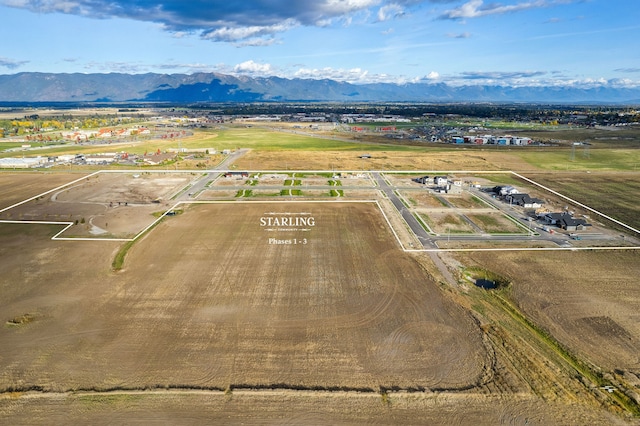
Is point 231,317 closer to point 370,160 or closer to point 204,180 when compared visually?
point 204,180

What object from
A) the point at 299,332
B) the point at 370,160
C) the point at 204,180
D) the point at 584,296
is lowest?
the point at 299,332

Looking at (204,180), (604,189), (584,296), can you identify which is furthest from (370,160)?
(584,296)

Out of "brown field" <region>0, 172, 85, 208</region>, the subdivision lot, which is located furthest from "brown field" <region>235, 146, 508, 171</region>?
"brown field" <region>0, 172, 85, 208</region>

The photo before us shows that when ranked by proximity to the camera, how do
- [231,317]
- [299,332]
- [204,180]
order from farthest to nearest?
[204,180] → [231,317] → [299,332]

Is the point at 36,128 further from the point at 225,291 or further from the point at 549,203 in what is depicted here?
the point at 549,203

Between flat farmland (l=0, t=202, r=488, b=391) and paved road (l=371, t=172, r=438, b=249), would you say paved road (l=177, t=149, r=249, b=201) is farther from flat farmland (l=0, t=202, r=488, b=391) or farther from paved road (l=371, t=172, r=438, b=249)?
paved road (l=371, t=172, r=438, b=249)

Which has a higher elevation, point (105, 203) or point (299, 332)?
point (105, 203)

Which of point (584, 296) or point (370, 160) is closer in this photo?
point (584, 296)

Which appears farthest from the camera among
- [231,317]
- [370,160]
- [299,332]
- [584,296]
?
[370,160]

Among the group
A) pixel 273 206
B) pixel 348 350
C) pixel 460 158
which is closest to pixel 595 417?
pixel 348 350
